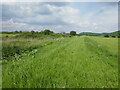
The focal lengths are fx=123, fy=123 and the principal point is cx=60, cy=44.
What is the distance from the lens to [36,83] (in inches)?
122

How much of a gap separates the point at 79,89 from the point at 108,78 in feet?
4.19

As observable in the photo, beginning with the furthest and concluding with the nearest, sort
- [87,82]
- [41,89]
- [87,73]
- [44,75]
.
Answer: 1. [87,73]
2. [44,75]
3. [87,82]
4. [41,89]

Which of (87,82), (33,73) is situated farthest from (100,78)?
(33,73)

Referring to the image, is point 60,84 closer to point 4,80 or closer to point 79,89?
point 79,89

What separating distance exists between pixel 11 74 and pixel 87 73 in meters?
2.35

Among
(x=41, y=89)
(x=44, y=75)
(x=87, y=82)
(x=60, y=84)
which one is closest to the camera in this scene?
(x=41, y=89)

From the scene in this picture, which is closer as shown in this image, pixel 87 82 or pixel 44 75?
pixel 87 82

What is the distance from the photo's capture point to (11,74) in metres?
3.71

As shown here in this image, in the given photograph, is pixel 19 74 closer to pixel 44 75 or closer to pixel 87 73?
pixel 44 75

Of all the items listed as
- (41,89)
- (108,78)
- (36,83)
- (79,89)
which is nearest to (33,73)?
(36,83)

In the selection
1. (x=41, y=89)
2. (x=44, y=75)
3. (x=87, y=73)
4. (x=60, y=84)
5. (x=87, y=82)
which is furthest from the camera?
(x=87, y=73)

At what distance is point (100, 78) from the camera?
366 centimetres

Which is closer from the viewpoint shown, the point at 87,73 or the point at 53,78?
the point at 53,78

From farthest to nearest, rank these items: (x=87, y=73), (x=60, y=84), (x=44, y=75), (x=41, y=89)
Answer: (x=87, y=73), (x=44, y=75), (x=60, y=84), (x=41, y=89)
